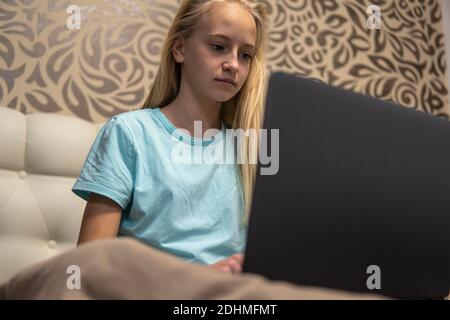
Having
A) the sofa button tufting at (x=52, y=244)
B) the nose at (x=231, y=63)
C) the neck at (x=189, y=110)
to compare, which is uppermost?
the nose at (x=231, y=63)

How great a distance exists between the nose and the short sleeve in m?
0.25

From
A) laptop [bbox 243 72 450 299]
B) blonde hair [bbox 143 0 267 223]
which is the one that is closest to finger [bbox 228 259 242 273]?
laptop [bbox 243 72 450 299]

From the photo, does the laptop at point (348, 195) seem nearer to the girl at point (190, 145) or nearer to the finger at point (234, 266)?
the finger at point (234, 266)

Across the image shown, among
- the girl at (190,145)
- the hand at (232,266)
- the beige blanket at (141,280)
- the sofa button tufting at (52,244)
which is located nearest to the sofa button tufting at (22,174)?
the sofa button tufting at (52,244)

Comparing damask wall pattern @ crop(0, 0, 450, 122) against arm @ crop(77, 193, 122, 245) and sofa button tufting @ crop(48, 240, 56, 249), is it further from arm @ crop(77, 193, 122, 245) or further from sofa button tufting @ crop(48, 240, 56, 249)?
arm @ crop(77, 193, 122, 245)

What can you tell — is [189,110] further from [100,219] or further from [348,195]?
[348,195]

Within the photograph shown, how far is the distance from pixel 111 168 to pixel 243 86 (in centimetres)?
38

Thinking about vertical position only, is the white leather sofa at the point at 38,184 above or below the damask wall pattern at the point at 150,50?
below

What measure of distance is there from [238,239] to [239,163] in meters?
0.18

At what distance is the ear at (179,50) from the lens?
112cm

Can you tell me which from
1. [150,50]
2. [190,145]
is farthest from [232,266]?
[150,50]

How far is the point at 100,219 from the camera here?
3.02 feet

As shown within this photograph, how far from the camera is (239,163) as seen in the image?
1089 mm

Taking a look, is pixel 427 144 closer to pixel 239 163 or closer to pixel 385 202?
pixel 385 202
